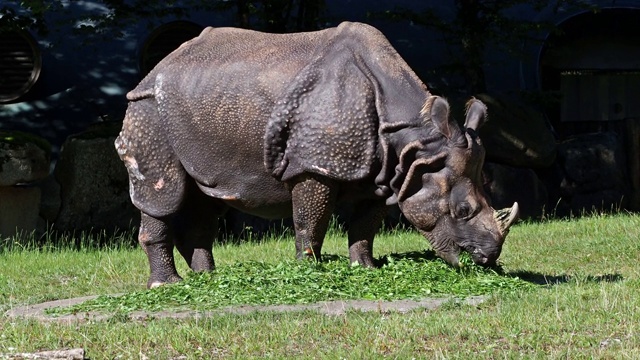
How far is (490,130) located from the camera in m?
17.2

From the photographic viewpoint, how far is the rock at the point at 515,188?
1692 cm

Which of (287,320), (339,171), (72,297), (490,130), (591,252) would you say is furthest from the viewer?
(490,130)

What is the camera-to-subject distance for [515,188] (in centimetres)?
1711

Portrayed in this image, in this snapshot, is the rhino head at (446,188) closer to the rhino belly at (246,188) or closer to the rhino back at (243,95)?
the rhino back at (243,95)

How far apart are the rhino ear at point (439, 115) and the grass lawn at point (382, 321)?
110 cm

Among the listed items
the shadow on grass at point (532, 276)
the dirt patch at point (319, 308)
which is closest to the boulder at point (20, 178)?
the shadow on grass at point (532, 276)

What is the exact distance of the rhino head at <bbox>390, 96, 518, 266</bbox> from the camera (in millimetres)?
9148

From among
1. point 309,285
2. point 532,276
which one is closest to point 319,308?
point 309,285

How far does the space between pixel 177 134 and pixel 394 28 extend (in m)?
9.78

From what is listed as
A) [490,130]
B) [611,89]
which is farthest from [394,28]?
[611,89]

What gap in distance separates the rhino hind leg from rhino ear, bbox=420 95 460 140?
2.10m

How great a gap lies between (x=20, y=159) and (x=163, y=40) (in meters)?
4.03

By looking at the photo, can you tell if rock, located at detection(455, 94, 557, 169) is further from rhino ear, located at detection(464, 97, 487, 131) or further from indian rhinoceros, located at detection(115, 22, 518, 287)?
indian rhinoceros, located at detection(115, 22, 518, 287)

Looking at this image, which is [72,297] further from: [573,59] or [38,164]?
[573,59]
